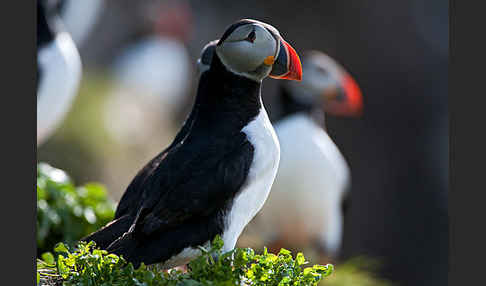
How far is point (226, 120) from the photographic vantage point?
282 cm

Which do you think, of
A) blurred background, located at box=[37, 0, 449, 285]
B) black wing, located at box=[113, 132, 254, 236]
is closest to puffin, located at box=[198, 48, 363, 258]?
black wing, located at box=[113, 132, 254, 236]

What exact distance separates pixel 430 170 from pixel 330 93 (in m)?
5.60

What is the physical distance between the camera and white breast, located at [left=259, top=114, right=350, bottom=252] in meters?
5.92

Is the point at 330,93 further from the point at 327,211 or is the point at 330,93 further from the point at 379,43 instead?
the point at 379,43

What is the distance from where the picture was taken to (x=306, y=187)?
19.7 ft

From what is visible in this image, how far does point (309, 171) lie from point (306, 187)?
139 mm

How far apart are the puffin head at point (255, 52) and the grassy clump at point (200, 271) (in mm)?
664

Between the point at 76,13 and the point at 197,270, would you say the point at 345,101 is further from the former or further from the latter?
the point at 197,270

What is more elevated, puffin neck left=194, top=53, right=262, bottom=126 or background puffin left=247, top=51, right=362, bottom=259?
puffin neck left=194, top=53, right=262, bottom=126

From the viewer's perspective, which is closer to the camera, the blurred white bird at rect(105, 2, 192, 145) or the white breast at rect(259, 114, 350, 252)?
the white breast at rect(259, 114, 350, 252)

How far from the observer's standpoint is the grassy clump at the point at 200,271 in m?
2.36

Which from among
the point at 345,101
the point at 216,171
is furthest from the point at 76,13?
the point at 216,171

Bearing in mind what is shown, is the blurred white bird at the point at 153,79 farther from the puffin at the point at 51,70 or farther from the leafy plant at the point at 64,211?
the leafy plant at the point at 64,211

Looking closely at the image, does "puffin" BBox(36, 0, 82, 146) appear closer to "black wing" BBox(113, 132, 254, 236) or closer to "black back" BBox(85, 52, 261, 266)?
"black back" BBox(85, 52, 261, 266)
